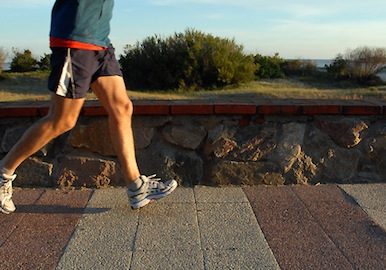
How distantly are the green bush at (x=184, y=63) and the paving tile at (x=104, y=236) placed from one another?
48.6 ft

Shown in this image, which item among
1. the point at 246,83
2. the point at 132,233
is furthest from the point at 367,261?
the point at 246,83

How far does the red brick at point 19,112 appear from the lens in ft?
14.4

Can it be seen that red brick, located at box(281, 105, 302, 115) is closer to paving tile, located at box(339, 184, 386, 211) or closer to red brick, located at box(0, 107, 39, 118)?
paving tile, located at box(339, 184, 386, 211)

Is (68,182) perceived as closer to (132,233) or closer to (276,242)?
(132,233)

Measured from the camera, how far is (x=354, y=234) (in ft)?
11.6

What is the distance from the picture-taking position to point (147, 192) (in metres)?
3.91

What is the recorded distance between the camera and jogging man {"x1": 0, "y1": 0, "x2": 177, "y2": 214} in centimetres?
347

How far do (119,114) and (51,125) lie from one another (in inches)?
18.3

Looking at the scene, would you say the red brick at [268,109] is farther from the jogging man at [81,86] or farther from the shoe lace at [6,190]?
the shoe lace at [6,190]

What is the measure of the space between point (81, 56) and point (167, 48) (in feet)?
55.1

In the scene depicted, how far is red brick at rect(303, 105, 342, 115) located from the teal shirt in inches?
74.2

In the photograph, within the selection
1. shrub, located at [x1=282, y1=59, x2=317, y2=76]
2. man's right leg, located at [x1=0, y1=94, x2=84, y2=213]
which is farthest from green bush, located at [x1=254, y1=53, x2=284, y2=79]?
man's right leg, located at [x1=0, y1=94, x2=84, y2=213]

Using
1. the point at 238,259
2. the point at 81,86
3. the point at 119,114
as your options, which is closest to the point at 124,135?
the point at 119,114

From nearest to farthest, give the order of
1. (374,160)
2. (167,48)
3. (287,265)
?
(287,265), (374,160), (167,48)
